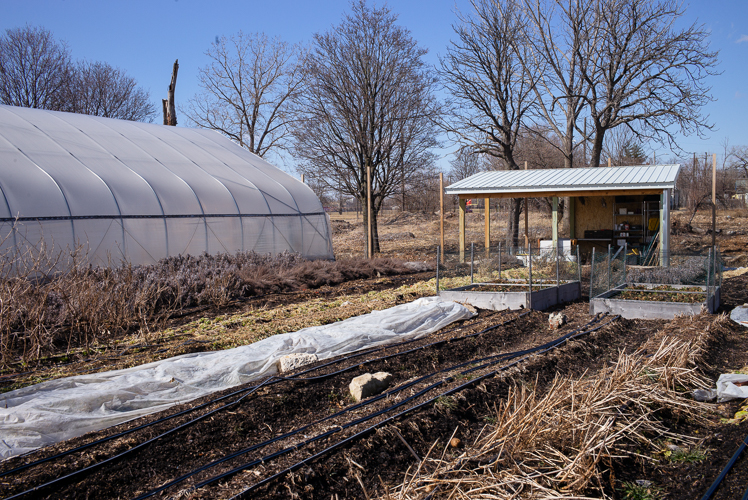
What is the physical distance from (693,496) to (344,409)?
281cm

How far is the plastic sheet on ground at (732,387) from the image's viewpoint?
17.4 feet

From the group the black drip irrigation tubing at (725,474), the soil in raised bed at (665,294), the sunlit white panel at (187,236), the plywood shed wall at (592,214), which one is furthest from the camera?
the plywood shed wall at (592,214)

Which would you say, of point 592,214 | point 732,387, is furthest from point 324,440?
point 592,214

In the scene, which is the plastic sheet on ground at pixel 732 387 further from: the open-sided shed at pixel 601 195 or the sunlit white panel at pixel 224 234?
the sunlit white panel at pixel 224 234

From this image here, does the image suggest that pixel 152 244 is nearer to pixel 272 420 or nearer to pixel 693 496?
pixel 272 420

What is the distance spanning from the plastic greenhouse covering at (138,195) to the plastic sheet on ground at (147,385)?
474 cm

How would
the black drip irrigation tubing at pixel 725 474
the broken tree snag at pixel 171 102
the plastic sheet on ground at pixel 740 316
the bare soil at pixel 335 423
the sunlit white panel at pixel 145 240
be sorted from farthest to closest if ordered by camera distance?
1. the broken tree snag at pixel 171 102
2. the sunlit white panel at pixel 145 240
3. the plastic sheet on ground at pixel 740 316
4. the bare soil at pixel 335 423
5. the black drip irrigation tubing at pixel 725 474

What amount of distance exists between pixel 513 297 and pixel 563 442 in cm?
612

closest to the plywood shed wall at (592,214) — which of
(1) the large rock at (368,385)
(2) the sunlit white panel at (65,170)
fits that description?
(2) the sunlit white panel at (65,170)

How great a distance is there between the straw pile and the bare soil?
0.14m

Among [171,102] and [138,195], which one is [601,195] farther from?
[171,102]

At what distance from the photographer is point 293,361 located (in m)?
6.44

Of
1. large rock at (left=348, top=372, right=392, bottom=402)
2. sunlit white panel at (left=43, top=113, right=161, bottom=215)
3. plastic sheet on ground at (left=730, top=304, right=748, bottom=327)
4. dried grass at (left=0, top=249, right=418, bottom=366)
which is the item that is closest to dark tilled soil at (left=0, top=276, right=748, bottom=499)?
large rock at (left=348, top=372, right=392, bottom=402)

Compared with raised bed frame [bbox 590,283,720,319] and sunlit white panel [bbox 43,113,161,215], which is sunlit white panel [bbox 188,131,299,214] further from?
raised bed frame [bbox 590,283,720,319]
